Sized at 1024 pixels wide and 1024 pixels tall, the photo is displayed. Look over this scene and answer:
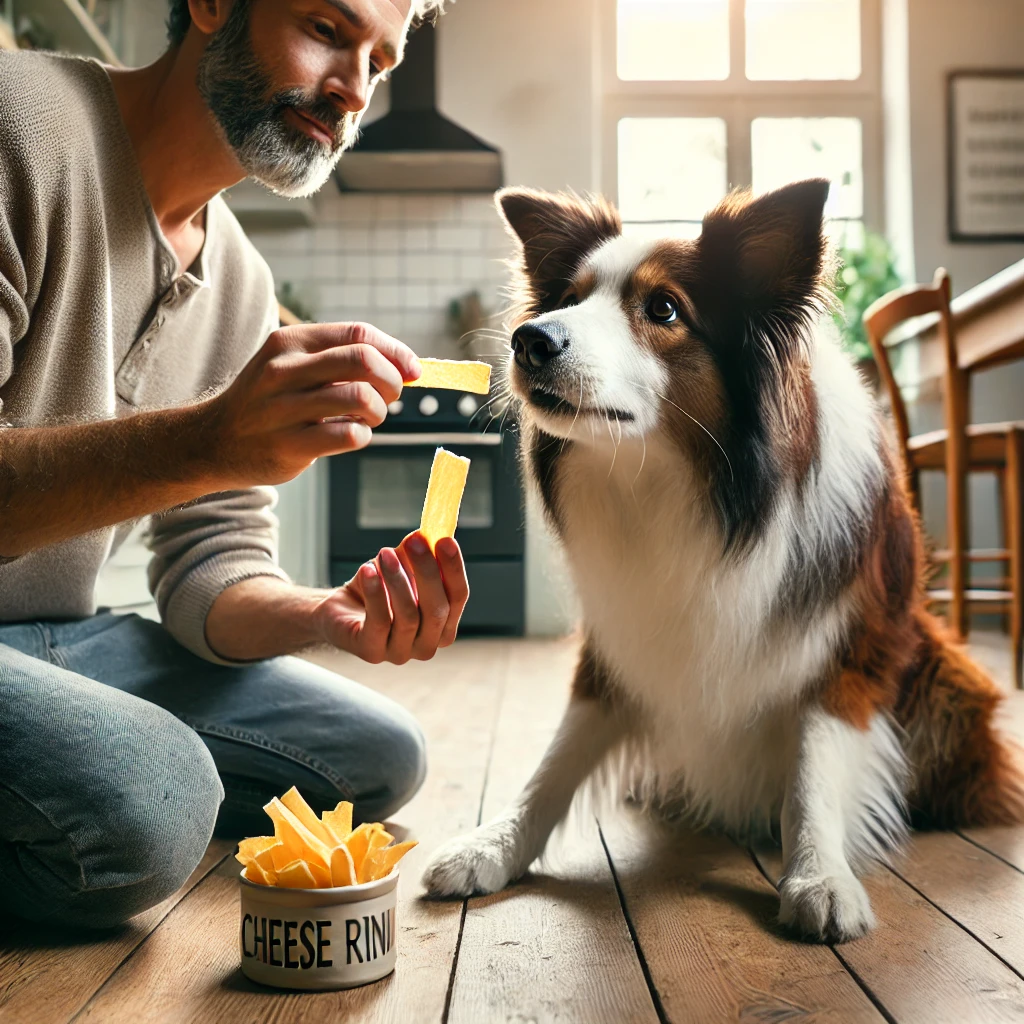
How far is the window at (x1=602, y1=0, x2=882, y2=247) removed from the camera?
5.54 metres

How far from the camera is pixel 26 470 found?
1100 mm

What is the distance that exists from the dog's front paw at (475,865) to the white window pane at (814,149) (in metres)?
4.82

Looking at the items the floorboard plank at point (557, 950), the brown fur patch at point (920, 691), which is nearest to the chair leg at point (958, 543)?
the brown fur patch at point (920, 691)

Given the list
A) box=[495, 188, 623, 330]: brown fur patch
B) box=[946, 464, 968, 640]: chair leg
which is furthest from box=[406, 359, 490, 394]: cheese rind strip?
box=[946, 464, 968, 640]: chair leg

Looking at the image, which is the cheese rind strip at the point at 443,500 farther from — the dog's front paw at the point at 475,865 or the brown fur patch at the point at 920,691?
the brown fur patch at the point at 920,691

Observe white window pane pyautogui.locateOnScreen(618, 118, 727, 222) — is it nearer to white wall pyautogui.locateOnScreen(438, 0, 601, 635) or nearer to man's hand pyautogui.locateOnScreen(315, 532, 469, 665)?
white wall pyautogui.locateOnScreen(438, 0, 601, 635)

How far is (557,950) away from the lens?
1.17m

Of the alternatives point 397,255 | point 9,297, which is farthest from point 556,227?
point 397,255

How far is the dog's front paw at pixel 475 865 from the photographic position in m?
1.35

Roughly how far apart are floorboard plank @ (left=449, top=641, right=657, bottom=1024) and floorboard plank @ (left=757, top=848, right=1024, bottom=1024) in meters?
0.25

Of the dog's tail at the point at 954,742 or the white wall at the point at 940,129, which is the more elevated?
the white wall at the point at 940,129

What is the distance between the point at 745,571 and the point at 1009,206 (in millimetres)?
4585

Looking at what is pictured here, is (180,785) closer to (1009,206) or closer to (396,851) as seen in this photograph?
(396,851)

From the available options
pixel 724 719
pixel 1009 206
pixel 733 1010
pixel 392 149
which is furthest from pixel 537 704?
pixel 1009 206
